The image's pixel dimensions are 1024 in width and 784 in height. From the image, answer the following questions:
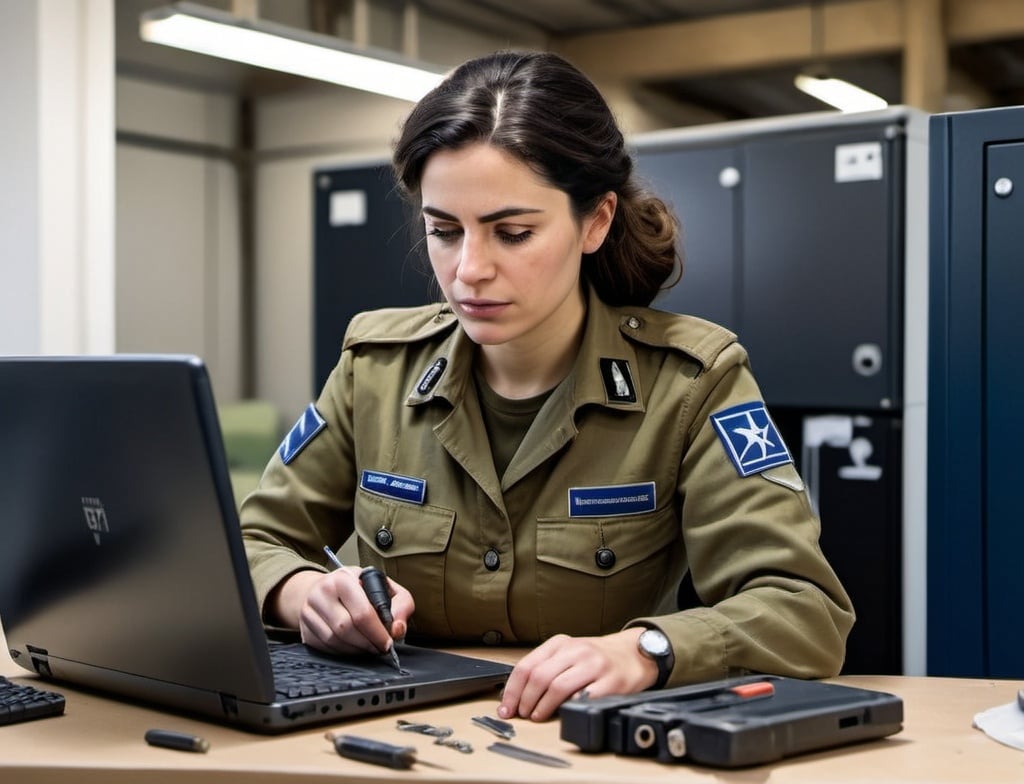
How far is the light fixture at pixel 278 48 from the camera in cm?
363

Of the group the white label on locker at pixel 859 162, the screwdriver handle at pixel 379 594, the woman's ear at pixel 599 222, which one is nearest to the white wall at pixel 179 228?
the white label on locker at pixel 859 162

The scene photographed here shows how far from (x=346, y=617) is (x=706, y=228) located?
2128 millimetres

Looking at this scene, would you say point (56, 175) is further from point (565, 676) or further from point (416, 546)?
point (565, 676)

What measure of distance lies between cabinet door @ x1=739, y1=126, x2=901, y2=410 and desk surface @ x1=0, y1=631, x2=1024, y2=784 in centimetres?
186

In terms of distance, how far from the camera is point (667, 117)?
799 centimetres

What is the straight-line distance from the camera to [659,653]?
1234 millimetres

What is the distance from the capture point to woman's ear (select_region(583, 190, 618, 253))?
162 centimetres

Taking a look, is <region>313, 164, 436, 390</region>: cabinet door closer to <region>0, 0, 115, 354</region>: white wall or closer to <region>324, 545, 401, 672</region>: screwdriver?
<region>0, 0, 115, 354</region>: white wall

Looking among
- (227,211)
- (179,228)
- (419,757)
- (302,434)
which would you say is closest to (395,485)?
(302,434)

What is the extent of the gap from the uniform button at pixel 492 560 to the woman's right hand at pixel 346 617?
8.2 inches

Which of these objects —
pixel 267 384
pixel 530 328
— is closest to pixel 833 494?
pixel 530 328

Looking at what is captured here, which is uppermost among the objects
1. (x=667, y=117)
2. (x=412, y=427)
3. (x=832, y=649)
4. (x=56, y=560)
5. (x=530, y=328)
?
(x=667, y=117)

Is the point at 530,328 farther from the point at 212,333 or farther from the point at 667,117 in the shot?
the point at 667,117

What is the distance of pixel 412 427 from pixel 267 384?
5993 millimetres
